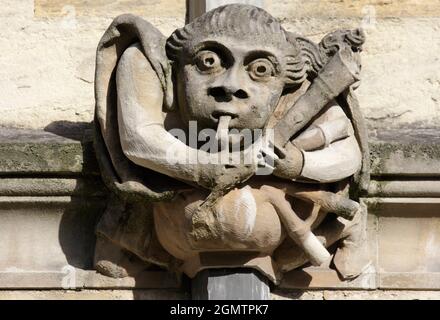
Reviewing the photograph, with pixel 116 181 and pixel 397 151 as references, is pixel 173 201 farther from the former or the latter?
Result: pixel 397 151

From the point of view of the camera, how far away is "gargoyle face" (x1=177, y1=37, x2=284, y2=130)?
11.9 ft

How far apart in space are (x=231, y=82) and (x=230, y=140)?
4.8 inches

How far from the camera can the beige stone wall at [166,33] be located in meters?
4.09

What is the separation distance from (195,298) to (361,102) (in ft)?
2.15

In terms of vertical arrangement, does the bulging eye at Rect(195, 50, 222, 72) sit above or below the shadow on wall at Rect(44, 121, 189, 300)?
A: above

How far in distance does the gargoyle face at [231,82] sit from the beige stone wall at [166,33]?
47 cm

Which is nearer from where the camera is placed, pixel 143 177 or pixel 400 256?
pixel 143 177

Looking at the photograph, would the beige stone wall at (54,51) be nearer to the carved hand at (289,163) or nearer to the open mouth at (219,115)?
the open mouth at (219,115)

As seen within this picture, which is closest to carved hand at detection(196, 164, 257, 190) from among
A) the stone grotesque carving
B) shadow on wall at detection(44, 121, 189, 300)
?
the stone grotesque carving

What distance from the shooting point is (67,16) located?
166 inches

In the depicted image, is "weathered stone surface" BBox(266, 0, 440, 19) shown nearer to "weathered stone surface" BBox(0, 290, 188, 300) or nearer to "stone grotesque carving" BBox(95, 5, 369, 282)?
"stone grotesque carving" BBox(95, 5, 369, 282)

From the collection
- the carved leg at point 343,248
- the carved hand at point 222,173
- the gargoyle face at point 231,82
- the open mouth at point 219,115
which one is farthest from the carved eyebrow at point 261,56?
the carved leg at point 343,248

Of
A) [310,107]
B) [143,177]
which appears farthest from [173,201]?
[310,107]

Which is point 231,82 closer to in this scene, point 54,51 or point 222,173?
point 222,173
